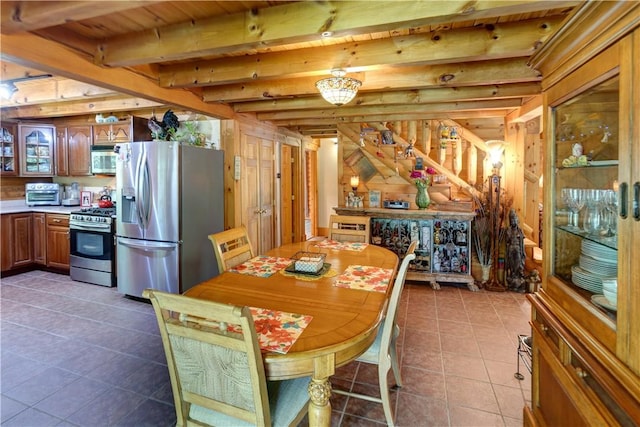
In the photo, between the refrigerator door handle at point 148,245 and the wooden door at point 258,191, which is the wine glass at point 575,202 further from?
the wooden door at point 258,191

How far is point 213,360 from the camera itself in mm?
1199

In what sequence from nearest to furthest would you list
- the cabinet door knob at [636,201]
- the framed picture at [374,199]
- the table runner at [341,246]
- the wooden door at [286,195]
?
1. the cabinet door knob at [636,201]
2. the table runner at [341,246]
3. the framed picture at [374,199]
4. the wooden door at [286,195]

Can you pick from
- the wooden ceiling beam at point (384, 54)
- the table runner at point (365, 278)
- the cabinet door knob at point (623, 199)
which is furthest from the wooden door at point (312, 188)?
the cabinet door knob at point (623, 199)

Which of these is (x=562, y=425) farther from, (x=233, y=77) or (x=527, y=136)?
(x=527, y=136)

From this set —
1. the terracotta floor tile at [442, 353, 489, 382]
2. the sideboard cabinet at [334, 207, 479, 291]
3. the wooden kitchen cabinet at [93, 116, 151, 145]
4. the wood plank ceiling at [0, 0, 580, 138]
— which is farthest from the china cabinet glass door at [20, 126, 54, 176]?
the terracotta floor tile at [442, 353, 489, 382]

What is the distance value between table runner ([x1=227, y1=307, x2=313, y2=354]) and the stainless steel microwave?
163 inches

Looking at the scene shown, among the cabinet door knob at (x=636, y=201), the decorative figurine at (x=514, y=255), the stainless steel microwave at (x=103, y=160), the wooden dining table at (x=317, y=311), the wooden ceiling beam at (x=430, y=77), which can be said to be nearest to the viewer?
the cabinet door knob at (x=636, y=201)

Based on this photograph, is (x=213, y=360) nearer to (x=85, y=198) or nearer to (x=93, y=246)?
(x=93, y=246)

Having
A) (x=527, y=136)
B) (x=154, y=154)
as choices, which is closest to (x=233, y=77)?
(x=154, y=154)

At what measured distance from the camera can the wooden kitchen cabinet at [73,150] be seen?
4801mm

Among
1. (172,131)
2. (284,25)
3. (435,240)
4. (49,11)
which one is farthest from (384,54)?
(435,240)

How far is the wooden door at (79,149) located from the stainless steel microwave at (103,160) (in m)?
0.29

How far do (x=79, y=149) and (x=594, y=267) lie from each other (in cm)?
597

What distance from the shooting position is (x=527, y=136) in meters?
4.28
